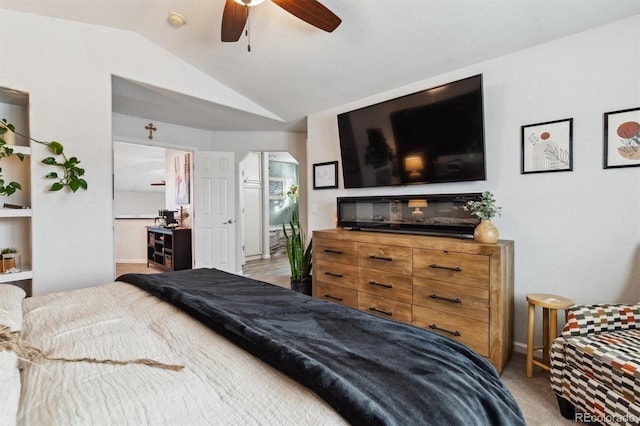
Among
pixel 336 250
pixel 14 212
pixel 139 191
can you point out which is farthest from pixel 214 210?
pixel 139 191

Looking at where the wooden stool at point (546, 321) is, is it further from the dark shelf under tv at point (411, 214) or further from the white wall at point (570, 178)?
the dark shelf under tv at point (411, 214)

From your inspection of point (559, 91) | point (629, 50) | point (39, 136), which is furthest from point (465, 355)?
point (39, 136)

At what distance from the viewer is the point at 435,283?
2184 mm

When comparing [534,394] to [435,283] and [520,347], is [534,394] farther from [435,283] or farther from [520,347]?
[435,283]

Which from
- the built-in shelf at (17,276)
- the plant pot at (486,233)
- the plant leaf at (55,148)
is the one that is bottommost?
the built-in shelf at (17,276)

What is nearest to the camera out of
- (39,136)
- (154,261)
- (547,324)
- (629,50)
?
(629,50)

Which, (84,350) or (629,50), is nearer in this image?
(84,350)

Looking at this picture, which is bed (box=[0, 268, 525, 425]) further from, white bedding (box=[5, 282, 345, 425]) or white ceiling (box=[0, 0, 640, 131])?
white ceiling (box=[0, 0, 640, 131])

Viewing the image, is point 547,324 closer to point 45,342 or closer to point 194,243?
point 45,342

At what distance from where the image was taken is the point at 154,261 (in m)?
5.55

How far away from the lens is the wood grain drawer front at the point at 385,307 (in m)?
2.34

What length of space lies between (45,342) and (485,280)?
87.2 inches

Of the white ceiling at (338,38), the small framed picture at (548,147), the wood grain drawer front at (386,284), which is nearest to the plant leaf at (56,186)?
the white ceiling at (338,38)

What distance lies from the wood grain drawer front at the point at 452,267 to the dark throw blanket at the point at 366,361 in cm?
110
